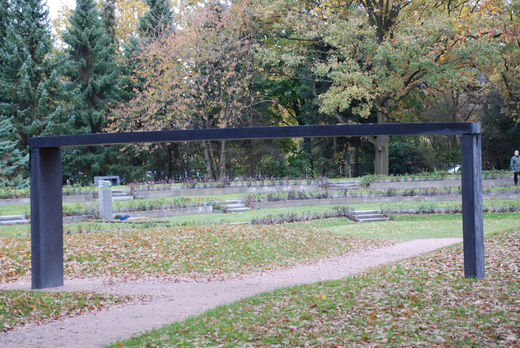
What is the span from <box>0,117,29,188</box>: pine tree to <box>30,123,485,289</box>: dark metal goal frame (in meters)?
17.2

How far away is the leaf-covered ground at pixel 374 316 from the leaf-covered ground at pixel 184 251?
333 cm

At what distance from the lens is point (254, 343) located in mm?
5320

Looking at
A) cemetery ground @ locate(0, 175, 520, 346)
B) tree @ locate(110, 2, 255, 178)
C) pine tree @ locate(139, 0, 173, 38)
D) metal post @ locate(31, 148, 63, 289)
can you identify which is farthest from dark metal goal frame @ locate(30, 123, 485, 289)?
pine tree @ locate(139, 0, 173, 38)

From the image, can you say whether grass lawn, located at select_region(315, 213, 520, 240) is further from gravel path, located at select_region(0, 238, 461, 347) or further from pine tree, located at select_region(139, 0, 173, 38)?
pine tree, located at select_region(139, 0, 173, 38)

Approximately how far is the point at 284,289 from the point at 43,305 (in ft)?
11.1

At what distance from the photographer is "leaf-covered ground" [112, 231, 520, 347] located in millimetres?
5312

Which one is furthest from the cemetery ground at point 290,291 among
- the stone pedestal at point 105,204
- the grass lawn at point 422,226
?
the stone pedestal at point 105,204

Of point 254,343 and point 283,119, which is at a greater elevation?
point 283,119

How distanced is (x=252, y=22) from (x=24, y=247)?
896 inches

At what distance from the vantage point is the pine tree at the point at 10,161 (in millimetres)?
24422

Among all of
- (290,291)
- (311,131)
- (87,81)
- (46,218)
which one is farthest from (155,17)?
(290,291)

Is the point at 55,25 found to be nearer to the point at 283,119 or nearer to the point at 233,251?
the point at 283,119

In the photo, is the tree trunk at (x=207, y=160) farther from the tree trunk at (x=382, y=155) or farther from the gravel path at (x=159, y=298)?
the gravel path at (x=159, y=298)

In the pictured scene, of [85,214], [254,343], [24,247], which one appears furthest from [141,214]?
[254,343]
